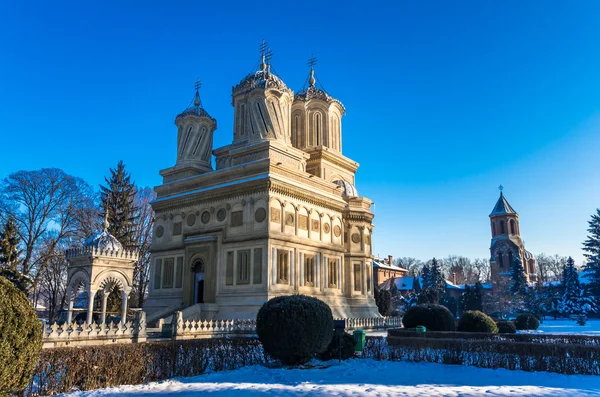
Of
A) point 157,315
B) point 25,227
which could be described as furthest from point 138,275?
point 157,315

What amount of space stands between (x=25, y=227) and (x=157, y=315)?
11431 mm

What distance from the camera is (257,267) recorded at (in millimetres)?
25375

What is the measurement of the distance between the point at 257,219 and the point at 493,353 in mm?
15181

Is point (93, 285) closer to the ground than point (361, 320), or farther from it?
farther from it

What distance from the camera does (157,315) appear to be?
25.6 meters

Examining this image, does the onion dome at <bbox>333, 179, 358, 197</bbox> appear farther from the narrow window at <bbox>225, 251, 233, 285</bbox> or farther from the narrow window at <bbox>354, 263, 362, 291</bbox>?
the narrow window at <bbox>225, 251, 233, 285</bbox>

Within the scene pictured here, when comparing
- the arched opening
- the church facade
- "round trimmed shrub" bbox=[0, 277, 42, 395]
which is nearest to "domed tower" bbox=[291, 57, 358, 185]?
the arched opening

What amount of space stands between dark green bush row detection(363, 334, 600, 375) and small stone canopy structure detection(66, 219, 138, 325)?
10.6m

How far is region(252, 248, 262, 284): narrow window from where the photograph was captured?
25203 millimetres

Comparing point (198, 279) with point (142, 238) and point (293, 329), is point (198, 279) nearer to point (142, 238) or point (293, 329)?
point (142, 238)

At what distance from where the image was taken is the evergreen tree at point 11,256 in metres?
26.3

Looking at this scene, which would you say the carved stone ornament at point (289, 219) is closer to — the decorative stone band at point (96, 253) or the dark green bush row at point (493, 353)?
the decorative stone band at point (96, 253)

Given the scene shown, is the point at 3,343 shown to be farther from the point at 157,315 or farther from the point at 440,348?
the point at 157,315

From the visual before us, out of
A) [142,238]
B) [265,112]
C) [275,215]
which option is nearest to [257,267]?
[275,215]
